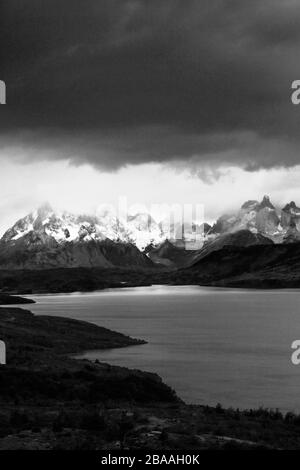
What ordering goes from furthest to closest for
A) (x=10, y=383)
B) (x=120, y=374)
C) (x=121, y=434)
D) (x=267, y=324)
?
(x=267, y=324), (x=120, y=374), (x=10, y=383), (x=121, y=434)

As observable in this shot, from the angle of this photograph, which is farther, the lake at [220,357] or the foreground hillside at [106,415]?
the lake at [220,357]

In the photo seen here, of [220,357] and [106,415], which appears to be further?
[220,357]

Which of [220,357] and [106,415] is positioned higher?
[106,415]

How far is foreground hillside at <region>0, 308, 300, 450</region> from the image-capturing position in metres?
34.9

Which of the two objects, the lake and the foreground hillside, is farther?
the lake

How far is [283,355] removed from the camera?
318 feet

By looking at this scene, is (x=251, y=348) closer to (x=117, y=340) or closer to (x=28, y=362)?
(x=117, y=340)

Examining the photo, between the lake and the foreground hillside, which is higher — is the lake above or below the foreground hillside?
below

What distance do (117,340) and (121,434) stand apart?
77076 mm

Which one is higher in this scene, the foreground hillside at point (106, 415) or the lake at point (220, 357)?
the foreground hillside at point (106, 415)

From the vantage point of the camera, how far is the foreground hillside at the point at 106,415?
114ft

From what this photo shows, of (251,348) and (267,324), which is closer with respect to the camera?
(251,348)

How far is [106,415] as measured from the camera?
4256cm

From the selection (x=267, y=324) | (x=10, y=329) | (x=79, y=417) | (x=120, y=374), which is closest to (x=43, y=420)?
(x=79, y=417)
